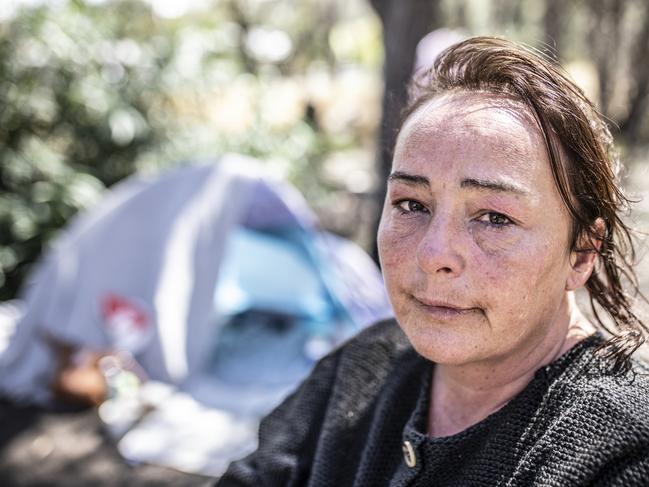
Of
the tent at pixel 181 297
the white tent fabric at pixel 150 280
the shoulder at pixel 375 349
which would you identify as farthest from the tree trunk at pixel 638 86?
the shoulder at pixel 375 349

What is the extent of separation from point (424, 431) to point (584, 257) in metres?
0.39

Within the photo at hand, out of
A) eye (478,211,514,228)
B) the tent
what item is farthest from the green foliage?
eye (478,211,514,228)

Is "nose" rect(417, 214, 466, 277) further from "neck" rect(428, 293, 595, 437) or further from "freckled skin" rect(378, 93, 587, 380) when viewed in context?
"neck" rect(428, 293, 595, 437)

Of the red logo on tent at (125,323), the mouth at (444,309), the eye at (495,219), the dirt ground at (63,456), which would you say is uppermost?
the eye at (495,219)

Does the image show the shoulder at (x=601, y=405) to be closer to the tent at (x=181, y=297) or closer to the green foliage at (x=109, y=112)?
the tent at (x=181, y=297)

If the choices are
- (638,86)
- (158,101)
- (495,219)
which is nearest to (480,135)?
(495,219)

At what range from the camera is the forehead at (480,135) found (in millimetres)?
1078

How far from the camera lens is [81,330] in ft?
12.0

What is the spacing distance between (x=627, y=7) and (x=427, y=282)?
613 centimetres

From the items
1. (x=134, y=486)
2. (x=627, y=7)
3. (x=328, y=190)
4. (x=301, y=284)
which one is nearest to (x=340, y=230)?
(x=328, y=190)

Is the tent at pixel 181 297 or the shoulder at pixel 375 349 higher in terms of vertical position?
the shoulder at pixel 375 349

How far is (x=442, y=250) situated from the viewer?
1088 mm

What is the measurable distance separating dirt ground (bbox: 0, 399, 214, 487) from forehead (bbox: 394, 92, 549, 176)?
230 cm

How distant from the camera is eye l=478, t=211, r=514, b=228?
1092mm
